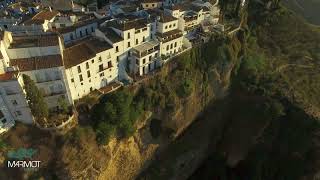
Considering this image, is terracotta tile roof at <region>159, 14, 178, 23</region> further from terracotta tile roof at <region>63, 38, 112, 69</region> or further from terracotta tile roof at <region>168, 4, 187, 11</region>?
terracotta tile roof at <region>63, 38, 112, 69</region>

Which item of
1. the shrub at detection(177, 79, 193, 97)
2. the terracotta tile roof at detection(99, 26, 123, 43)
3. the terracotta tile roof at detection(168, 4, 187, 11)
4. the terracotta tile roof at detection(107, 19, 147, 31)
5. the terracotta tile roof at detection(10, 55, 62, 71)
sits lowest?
the shrub at detection(177, 79, 193, 97)

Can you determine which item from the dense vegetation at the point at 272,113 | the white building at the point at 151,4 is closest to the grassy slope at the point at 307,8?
the dense vegetation at the point at 272,113

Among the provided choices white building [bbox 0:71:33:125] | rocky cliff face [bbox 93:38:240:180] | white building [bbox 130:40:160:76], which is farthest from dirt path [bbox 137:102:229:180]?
white building [bbox 0:71:33:125]

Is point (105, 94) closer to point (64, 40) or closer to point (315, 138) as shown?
point (64, 40)

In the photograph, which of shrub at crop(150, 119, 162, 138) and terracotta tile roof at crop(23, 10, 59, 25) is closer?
terracotta tile roof at crop(23, 10, 59, 25)

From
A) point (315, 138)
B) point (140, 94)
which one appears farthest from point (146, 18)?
point (315, 138)

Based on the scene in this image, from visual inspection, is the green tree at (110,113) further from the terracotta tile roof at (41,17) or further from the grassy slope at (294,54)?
the grassy slope at (294,54)
